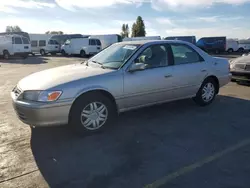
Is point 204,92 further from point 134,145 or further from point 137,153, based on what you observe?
point 137,153

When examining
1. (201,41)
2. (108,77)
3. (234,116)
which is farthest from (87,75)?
(201,41)

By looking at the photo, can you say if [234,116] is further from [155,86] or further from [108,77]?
[108,77]

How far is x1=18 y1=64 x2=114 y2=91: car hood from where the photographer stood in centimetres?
420

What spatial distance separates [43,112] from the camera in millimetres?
3990

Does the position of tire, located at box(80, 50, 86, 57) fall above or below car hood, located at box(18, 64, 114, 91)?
above

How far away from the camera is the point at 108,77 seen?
455 cm

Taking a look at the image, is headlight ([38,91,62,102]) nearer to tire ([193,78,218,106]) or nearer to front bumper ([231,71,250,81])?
tire ([193,78,218,106])

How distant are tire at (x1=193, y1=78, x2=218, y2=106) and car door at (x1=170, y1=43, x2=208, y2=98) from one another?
164 millimetres

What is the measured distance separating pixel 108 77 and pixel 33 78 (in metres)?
1.30

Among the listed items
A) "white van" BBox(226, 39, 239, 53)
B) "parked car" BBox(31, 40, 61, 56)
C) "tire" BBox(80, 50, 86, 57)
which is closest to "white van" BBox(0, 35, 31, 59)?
"tire" BBox(80, 50, 86, 57)

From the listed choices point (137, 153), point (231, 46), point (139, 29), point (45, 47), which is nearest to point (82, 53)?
point (45, 47)

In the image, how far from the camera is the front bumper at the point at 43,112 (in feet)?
13.1

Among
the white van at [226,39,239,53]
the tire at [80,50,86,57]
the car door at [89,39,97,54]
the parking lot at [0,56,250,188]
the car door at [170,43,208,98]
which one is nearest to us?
the parking lot at [0,56,250,188]

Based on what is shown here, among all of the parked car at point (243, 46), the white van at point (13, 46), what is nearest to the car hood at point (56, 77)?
the white van at point (13, 46)
